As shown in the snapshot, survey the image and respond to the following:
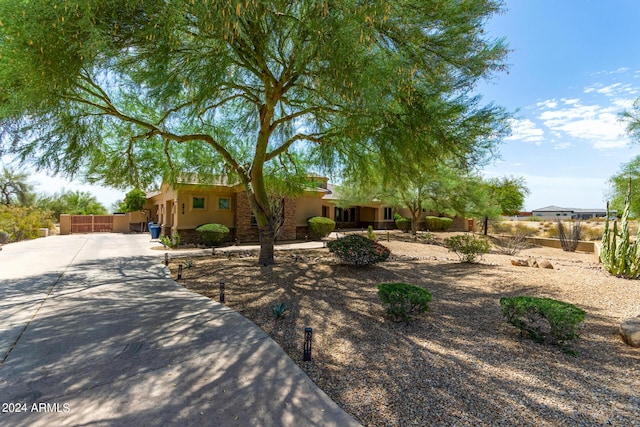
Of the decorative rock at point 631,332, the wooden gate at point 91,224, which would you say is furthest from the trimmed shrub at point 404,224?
the wooden gate at point 91,224

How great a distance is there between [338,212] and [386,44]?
79.0 ft

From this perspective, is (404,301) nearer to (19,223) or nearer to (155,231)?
(155,231)

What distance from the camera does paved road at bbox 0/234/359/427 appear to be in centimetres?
263

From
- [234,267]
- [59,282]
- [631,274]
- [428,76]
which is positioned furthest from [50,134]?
[631,274]

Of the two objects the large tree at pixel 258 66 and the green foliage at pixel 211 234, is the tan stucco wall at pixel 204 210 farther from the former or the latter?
the large tree at pixel 258 66

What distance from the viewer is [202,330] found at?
14.8 feet

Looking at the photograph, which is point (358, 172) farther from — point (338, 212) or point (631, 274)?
point (338, 212)

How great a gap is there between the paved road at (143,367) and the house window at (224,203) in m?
10.5

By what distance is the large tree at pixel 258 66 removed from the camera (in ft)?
14.8

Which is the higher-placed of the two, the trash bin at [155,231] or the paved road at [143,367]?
the trash bin at [155,231]

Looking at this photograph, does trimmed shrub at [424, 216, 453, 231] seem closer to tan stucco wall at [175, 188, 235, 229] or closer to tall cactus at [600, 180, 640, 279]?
tan stucco wall at [175, 188, 235, 229]

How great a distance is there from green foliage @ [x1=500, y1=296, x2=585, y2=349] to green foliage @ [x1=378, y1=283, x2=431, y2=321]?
44.7 inches

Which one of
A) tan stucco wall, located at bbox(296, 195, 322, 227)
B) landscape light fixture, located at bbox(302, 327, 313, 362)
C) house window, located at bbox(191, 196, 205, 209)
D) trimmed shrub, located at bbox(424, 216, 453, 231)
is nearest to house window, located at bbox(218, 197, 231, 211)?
house window, located at bbox(191, 196, 205, 209)

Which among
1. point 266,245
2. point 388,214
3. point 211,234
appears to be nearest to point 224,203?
point 211,234
